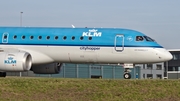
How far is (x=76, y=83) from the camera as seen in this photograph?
1030 inches

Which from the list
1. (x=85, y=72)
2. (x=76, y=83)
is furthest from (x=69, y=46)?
(x=85, y=72)

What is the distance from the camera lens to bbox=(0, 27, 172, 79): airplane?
3297 cm

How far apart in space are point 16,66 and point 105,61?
6251 millimetres

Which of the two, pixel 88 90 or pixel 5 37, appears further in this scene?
pixel 5 37

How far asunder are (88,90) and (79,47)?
29.6ft

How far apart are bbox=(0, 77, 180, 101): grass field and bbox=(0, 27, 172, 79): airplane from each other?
19.3ft

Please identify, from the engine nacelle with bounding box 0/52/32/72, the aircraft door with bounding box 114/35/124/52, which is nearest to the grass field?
the engine nacelle with bounding box 0/52/32/72

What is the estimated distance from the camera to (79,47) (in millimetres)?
33531

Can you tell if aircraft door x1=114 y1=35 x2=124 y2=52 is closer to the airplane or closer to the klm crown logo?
the airplane

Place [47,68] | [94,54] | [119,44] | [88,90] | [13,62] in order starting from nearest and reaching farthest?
[88,90], [13,62], [119,44], [94,54], [47,68]

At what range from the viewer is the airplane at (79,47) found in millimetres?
32969

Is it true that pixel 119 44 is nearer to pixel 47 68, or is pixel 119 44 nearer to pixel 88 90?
pixel 47 68

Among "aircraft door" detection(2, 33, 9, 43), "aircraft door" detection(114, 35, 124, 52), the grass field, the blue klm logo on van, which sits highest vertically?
"aircraft door" detection(2, 33, 9, 43)

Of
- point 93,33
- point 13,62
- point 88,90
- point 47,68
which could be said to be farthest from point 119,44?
point 88,90
